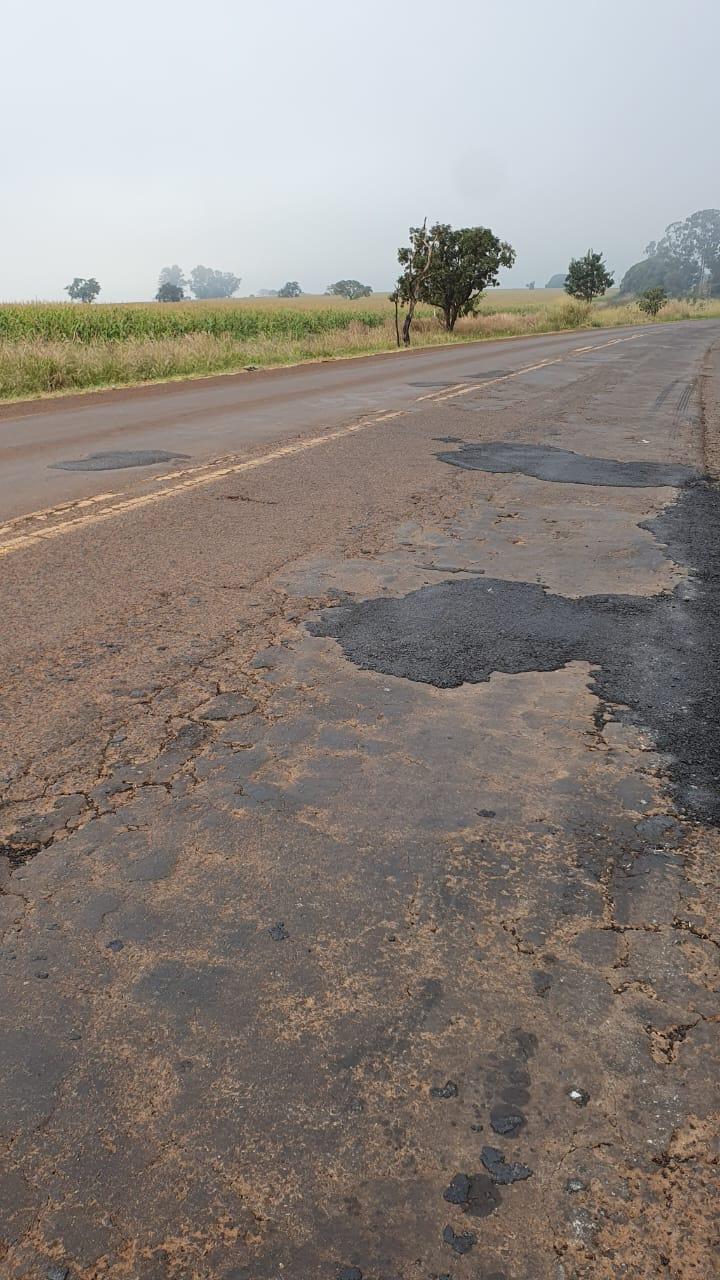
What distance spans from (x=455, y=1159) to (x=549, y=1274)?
0.72ft

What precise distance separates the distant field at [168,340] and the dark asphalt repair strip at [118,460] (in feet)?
21.4

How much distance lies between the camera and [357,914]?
2047 millimetres

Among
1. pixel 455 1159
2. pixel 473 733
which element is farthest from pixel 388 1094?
pixel 473 733

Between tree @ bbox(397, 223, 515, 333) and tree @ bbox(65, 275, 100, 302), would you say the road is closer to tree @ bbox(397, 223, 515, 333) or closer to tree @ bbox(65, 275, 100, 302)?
tree @ bbox(397, 223, 515, 333)

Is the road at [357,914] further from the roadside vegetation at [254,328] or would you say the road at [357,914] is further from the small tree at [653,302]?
the small tree at [653,302]

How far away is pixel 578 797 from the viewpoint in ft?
8.39

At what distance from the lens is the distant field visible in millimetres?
15445

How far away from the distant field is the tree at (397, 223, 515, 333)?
1230 mm

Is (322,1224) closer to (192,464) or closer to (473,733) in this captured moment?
(473,733)

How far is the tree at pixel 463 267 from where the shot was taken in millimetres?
38562

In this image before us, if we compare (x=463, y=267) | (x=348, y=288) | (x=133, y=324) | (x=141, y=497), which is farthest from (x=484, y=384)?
(x=348, y=288)

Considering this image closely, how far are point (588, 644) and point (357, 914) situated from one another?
6.65ft

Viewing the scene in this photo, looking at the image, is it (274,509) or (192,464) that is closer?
(274,509)

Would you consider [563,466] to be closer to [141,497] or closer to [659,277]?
[141,497]
